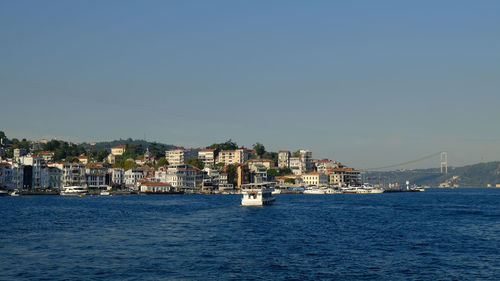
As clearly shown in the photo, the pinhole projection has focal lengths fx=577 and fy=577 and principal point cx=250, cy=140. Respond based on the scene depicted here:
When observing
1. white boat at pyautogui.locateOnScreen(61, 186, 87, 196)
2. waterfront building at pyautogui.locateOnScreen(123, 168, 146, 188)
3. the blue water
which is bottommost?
the blue water

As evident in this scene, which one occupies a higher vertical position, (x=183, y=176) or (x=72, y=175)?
(x=72, y=175)

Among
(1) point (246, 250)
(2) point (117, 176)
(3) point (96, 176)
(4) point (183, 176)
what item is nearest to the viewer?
(1) point (246, 250)

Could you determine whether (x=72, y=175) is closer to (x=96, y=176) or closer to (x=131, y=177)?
(x=96, y=176)

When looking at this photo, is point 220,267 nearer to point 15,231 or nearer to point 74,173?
point 15,231

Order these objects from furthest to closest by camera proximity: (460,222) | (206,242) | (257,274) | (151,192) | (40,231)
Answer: (151,192), (460,222), (40,231), (206,242), (257,274)

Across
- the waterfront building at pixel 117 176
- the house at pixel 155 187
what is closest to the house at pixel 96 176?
the waterfront building at pixel 117 176

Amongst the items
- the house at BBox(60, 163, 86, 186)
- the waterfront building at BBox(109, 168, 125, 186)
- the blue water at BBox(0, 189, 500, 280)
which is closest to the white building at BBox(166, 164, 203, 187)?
the waterfront building at BBox(109, 168, 125, 186)

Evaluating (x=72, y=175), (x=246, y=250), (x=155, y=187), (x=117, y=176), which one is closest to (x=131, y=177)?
(x=117, y=176)

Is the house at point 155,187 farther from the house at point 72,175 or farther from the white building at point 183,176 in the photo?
the house at point 72,175

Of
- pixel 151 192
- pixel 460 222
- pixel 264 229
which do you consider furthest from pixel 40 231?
pixel 151 192

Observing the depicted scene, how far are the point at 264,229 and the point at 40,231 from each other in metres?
19.6

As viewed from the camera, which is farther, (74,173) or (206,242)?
(74,173)

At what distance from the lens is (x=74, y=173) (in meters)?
180

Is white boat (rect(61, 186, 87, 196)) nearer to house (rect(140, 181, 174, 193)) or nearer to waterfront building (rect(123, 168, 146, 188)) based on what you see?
house (rect(140, 181, 174, 193))
